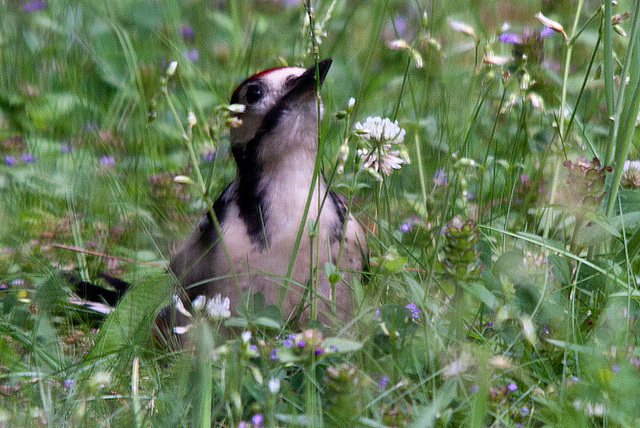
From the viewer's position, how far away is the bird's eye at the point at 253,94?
2965mm

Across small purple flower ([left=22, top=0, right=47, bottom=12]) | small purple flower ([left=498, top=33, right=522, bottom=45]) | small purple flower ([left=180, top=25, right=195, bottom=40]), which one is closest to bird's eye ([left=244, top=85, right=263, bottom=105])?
small purple flower ([left=498, top=33, right=522, bottom=45])

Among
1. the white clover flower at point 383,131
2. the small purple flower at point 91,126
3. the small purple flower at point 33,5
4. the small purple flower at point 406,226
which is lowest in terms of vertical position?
the small purple flower at point 91,126

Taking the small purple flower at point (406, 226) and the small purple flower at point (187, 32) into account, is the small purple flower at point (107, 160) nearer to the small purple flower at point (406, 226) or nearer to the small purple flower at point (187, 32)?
the small purple flower at point (406, 226)

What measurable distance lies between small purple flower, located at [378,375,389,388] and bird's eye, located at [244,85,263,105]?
48.4 inches

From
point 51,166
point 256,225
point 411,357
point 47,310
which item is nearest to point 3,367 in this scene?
point 47,310

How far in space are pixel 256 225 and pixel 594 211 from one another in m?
0.96

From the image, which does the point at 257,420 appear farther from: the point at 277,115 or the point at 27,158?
the point at 27,158

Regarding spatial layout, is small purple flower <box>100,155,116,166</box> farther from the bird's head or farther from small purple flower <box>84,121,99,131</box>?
the bird's head

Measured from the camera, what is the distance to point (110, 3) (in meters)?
5.18

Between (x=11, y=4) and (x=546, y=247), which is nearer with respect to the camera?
(x=546, y=247)

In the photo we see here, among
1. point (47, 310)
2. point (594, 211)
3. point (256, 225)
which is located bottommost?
point (47, 310)

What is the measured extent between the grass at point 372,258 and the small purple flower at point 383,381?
15 mm

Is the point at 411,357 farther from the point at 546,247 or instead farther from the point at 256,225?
the point at 256,225

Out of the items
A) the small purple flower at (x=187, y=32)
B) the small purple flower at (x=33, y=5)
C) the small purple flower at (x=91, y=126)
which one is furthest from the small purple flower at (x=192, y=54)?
the small purple flower at (x=91, y=126)
